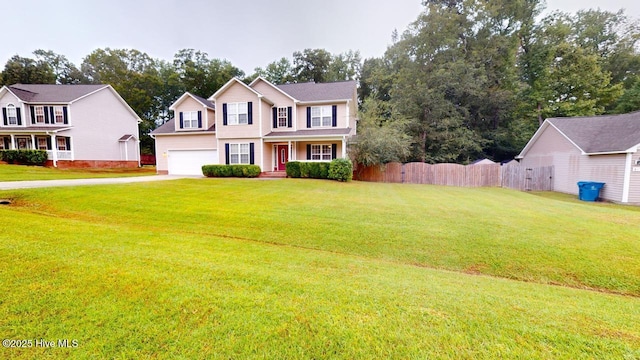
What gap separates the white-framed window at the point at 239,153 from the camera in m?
19.2

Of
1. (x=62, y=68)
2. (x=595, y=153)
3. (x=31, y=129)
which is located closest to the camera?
(x=595, y=153)

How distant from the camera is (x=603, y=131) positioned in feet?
53.8

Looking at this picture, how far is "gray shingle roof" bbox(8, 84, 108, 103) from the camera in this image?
22.5 m

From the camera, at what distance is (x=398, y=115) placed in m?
24.9

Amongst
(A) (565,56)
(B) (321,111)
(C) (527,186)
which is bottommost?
(C) (527,186)

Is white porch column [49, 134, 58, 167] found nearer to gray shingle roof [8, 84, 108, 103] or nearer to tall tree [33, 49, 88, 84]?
gray shingle roof [8, 84, 108, 103]

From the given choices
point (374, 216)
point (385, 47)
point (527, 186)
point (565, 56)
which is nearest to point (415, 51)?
point (385, 47)

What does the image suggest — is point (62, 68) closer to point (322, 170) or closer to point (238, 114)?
point (238, 114)

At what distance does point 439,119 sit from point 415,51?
8.22 metres

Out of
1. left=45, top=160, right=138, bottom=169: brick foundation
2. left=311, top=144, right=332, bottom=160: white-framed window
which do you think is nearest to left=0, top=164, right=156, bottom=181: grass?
left=45, top=160, right=138, bottom=169: brick foundation

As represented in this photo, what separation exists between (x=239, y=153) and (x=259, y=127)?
2508 mm

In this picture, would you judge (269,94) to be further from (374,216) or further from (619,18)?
(619,18)

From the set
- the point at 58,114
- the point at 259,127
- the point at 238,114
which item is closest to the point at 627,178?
the point at 259,127

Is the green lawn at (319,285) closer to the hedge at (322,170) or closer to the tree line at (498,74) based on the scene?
the hedge at (322,170)
